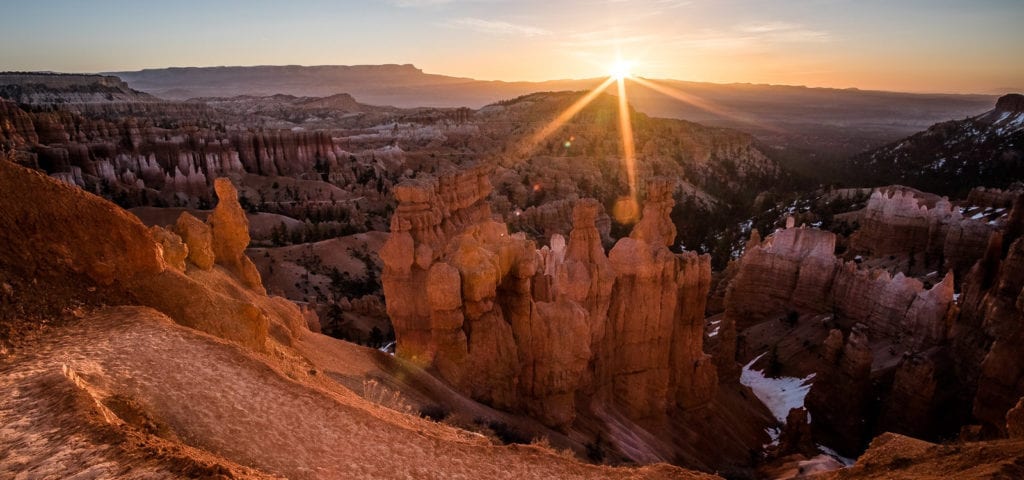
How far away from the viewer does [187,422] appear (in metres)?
4.18

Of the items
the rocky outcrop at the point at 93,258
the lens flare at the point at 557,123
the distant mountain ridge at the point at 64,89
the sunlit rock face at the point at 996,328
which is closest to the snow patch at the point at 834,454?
the sunlit rock face at the point at 996,328

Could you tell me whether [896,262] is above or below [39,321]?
below

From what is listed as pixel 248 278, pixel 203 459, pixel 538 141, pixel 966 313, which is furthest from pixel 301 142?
pixel 203 459

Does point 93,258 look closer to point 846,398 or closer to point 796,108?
point 846,398

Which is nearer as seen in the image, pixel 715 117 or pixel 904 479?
pixel 904 479

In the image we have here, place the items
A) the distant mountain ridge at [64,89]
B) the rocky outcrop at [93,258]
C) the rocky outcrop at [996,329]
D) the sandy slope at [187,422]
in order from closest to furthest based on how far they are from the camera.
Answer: the sandy slope at [187,422] < the rocky outcrop at [93,258] < the rocky outcrop at [996,329] < the distant mountain ridge at [64,89]

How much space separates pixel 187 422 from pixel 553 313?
7740mm

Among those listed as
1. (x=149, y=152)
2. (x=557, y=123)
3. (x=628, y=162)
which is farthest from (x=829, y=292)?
(x=557, y=123)

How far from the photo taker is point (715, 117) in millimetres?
159375

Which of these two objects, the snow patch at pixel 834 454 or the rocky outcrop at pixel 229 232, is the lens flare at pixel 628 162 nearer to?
the snow patch at pixel 834 454

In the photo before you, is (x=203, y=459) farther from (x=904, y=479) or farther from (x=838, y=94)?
(x=838, y=94)

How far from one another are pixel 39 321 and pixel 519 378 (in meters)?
7.75

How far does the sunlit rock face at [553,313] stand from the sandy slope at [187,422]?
4.96 meters

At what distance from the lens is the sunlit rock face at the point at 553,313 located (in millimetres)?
10555
